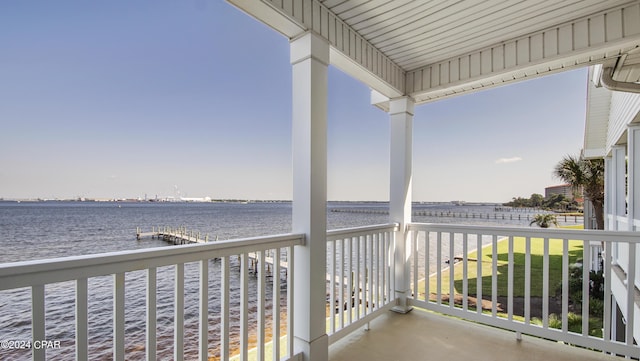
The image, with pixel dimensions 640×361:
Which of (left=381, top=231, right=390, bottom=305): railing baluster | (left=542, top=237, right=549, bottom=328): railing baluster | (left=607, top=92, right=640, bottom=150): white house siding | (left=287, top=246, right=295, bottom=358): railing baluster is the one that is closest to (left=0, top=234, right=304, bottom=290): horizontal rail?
(left=287, top=246, right=295, bottom=358): railing baluster

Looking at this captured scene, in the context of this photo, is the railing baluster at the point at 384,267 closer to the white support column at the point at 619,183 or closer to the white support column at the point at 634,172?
A: the white support column at the point at 634,172

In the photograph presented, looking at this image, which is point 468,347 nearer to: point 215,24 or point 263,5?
point 263,5

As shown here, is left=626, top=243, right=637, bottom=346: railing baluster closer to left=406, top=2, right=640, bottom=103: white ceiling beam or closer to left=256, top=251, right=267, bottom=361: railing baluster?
left=406, top=2, right=640, bottom=103: white ceiling beam

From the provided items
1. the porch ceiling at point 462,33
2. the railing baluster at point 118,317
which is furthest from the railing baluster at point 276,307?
the porch ceiling at point 462,33

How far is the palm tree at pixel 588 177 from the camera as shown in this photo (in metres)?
8.33

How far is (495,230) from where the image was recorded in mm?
2721

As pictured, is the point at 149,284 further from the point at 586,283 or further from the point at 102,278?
the point at 102,278

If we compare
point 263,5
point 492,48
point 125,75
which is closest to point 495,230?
point 492,48

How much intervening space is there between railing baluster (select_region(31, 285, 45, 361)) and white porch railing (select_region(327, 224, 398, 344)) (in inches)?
65.9

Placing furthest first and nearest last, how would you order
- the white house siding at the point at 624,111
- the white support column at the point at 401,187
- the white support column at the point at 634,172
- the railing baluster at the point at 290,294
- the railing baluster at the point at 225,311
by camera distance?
the white support column at the point at 634,172 → the white house siding at the point at 624,111 → the white support column at the point at 401,187 → the railing baluster at the point at 290,294 → the railing baluster at the point at 225,311

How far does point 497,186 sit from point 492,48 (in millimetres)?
23079

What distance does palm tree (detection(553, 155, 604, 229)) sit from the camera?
27.3 ft

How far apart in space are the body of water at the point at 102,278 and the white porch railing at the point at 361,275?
181 inches

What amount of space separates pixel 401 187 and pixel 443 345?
1.53 m
